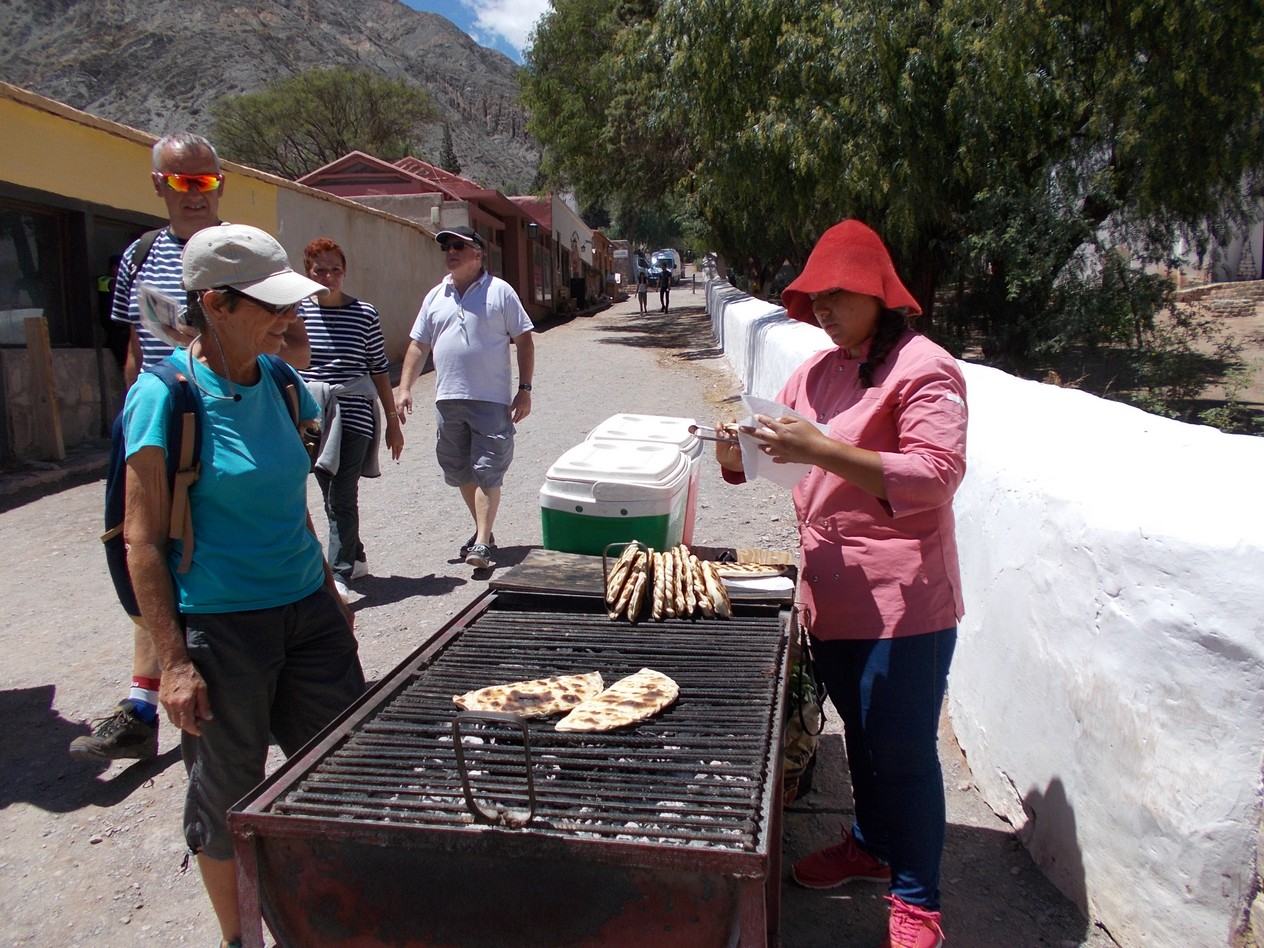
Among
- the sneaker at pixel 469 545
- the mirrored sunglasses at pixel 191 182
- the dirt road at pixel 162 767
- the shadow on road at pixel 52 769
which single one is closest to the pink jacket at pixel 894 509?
the dirt road at pixel 162 767

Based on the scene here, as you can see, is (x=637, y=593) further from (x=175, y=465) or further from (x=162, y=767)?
(x=162, y=767)

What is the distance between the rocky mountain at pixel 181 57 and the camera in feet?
261

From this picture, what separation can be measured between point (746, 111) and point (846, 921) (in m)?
14.1

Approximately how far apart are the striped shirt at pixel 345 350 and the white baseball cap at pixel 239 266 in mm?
2798

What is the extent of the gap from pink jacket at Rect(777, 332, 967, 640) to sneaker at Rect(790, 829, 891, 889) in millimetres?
841

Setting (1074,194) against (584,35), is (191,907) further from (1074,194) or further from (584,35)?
(584,35)

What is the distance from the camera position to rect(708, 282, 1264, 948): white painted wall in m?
2.22

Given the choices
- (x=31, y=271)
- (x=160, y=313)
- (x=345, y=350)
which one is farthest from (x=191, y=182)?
(x=31, y=271)

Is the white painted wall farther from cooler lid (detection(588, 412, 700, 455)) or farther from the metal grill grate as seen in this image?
cooler lid (detection(588, 412, 700, 455))

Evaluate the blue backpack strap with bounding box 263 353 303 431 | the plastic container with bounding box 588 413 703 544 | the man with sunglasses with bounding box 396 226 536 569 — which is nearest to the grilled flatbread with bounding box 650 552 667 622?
the blue backpack strap with bounding box 263 353 303 431

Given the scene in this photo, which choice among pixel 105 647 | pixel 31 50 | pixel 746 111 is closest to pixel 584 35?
pixel 746 111

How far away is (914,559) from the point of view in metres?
2.38

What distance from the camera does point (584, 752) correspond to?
2.21 metres

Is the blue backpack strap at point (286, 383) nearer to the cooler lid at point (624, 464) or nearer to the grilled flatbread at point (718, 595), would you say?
the grilled flatbread at point (718, 595)
